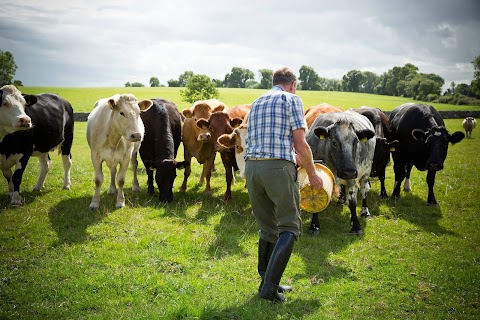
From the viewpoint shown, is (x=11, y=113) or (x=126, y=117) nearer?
(x=126, y=117)

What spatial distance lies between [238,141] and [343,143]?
8.35 feet

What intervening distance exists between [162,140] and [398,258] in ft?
19.6

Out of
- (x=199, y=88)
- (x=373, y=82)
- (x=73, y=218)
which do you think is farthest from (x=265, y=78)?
(x=73, y=218)

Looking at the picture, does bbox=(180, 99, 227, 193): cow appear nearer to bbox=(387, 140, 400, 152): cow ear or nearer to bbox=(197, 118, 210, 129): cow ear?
bbox=(197, 118, 210, 129): cow ear

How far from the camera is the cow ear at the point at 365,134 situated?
7.05 metres

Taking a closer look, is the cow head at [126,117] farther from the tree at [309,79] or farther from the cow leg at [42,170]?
the tree at [309,79]

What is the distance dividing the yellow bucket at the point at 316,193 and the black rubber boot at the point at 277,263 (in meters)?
1.67

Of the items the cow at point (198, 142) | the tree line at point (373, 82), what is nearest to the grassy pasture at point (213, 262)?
the cow at point (198, 142)

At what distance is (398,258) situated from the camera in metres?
6.36

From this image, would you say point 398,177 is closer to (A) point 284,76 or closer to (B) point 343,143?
(B) point 343,143

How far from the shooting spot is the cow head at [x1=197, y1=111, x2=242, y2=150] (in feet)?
32.3

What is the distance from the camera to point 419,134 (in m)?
9.80

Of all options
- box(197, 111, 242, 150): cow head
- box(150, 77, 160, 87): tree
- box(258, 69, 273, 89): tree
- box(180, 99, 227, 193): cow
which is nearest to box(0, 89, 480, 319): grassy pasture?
box(180, 99, 227, 193): cow

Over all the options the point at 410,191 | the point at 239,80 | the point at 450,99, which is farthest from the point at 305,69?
the point at 410,191
